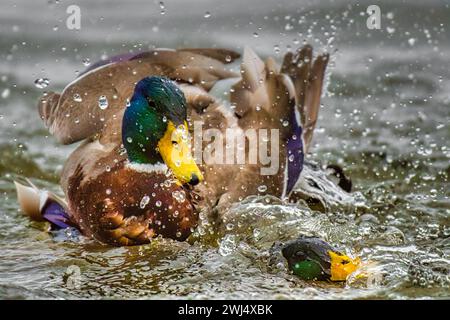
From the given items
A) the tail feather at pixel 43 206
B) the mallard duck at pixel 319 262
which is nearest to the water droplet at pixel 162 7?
the tail feather at pixel 43 206

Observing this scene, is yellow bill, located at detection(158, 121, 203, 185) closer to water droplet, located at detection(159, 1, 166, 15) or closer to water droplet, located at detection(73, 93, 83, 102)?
water droplet, located at detection(73, 93, 83, 102)

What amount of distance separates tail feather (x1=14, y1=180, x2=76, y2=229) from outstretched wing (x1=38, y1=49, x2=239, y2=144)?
343 mm

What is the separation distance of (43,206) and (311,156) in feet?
6.36

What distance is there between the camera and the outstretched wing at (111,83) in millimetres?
4777

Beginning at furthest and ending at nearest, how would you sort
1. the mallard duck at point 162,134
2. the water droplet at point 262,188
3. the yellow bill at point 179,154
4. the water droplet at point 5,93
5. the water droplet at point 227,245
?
the water droplet at point 5,93, the water droplet at point 262,188, the mallard duck at point 162,134, the water droplet at point 227,245, the yellow bill at point 179,154

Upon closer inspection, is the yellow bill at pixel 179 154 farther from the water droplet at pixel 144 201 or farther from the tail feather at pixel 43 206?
the tail feather at pixel 43 206

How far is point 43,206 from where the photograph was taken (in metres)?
4.89

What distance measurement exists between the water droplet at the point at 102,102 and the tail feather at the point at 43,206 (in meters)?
0.59

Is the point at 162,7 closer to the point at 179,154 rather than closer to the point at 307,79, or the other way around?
the point at 307,79

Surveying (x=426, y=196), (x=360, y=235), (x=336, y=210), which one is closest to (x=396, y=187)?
(x=426, y=196)

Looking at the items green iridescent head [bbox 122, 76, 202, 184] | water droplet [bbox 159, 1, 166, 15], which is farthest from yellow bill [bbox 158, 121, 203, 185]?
water droplet [bbox 159, 1, 166, 15]

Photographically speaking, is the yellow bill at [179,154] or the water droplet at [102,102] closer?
the yellow bill at [179,154]

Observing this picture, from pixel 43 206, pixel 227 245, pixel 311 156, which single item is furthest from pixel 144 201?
pixel 311 156

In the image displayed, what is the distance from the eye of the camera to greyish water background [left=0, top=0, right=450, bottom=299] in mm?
3930
